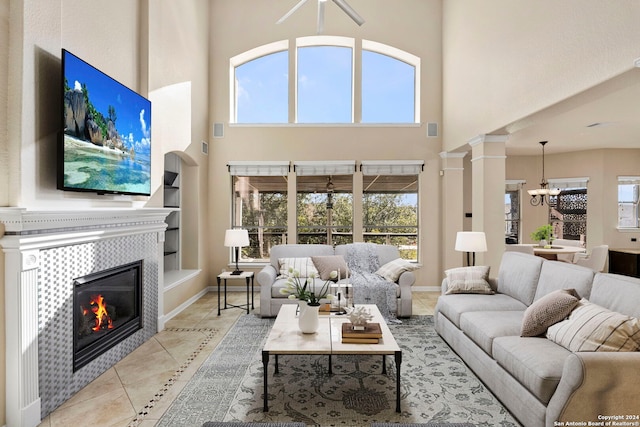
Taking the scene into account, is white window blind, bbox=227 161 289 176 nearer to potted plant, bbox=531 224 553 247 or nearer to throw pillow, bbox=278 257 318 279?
throw pillow, bbox=278 257 318 279

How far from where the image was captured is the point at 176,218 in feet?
19.2

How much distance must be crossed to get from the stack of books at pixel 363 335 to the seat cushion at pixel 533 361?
88 centimetres

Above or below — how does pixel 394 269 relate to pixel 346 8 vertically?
below

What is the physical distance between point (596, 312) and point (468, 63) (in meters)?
4.05

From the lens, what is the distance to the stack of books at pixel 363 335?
9.07 ft

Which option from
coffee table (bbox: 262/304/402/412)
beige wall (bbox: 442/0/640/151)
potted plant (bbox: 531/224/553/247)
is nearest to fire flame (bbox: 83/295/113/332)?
coffee table (bbox: 262/304/402/412)

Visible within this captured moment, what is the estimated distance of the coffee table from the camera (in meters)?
2.60

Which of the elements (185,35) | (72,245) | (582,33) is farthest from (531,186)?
(72,245)

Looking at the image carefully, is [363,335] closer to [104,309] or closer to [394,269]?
[394,269]

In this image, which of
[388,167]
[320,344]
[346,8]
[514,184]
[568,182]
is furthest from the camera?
[514,184]

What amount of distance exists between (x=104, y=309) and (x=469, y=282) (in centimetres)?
372

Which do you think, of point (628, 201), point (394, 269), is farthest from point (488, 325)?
point (628, 201)

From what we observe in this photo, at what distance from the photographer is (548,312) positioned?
8.59ft

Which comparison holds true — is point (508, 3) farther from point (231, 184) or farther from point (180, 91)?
point (231, 184)
